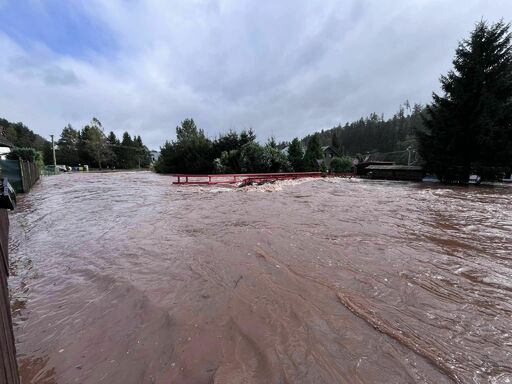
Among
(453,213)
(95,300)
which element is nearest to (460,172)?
(453,213)

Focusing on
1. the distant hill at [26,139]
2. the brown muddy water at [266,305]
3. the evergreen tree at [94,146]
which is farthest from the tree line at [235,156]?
the distant hill at [26,139]

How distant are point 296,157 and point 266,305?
2690cm

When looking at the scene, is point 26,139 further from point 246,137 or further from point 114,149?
point 246,137

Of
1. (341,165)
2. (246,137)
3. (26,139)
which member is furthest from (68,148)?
(341,165)

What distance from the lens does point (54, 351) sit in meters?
2.14

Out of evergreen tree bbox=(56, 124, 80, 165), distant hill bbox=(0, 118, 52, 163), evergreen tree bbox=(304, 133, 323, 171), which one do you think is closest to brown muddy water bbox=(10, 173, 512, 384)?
evergreen tree bbox=(304, 133, 323, 171)

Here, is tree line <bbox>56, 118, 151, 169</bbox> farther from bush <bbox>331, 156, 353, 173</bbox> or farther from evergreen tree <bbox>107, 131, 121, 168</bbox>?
bush <bbox>331, 156, 353, 173</bbox>

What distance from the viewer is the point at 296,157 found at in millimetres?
28812

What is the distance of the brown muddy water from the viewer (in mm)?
1896

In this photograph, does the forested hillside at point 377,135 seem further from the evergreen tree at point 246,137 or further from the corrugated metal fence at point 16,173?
the corrugated metal fence at point 16,173

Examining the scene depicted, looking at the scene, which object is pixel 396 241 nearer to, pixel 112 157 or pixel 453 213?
pixel 453 213

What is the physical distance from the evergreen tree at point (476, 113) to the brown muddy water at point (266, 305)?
565 inches

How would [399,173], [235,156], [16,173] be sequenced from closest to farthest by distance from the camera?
[16,173], [399,173], [235,156]

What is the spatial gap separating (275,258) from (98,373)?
2551 millimetres
